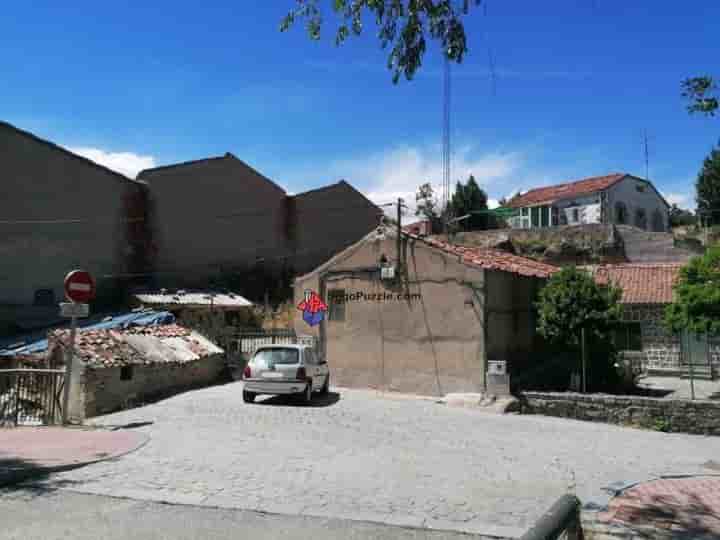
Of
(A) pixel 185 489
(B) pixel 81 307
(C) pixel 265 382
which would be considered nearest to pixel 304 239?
(C) pixel 265 382

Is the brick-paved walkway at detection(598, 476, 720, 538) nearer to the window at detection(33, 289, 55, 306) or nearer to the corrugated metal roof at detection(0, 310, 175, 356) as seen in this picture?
the corrugated metal roof at detection(0, 310, 175, 356)

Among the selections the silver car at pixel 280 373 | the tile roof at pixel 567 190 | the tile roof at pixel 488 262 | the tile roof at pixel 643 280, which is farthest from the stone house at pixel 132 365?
the tile roof at pixel 567 190

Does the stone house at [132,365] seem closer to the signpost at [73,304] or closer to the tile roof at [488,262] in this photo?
the signpost at [73,304]

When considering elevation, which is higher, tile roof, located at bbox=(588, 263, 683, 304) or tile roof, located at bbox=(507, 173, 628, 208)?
tile roof, located at bbox=(507, 173, 628, 208)

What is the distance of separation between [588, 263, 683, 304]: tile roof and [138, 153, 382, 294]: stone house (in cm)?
1802

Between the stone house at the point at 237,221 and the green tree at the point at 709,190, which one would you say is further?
the green tree at the point at 709,190

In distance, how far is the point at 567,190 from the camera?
46031 millimetres

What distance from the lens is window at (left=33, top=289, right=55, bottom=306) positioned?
94.8 ft

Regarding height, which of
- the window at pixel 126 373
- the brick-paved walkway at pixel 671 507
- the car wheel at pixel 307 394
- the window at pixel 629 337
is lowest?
the brick-paved walkway at pixel 671 507

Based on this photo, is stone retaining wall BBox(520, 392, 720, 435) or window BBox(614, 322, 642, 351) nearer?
stone retaining wall BBox(520, 392, 720, 435)

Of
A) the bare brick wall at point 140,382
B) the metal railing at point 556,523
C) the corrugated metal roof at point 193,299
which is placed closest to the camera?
the metal railing at point 556,523

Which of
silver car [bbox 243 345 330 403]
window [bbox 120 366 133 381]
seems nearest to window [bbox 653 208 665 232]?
silver car [bbox 243 345 330 403]

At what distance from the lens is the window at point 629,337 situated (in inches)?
1000

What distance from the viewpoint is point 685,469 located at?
32.3 feet
